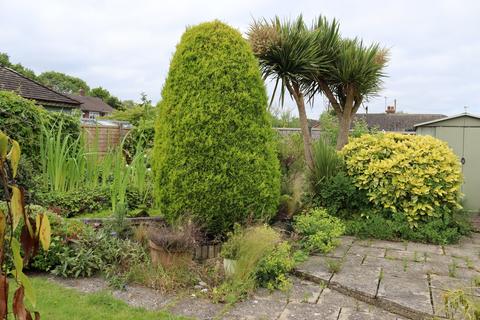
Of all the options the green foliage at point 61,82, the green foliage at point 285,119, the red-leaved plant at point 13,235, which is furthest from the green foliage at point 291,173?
the green foliage at point 61,82

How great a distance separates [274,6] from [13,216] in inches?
276

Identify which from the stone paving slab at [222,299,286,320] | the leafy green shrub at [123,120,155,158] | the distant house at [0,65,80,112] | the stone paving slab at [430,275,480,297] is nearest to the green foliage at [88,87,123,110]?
the distant house at [0,65,80,112]

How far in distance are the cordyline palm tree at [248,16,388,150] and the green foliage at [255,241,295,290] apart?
2985 mm

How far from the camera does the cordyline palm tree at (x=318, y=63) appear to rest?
6.75 metres

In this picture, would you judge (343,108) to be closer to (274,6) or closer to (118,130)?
(274,6)

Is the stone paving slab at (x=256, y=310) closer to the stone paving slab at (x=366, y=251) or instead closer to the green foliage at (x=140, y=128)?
the stone paving slab at (x=366, y=251)

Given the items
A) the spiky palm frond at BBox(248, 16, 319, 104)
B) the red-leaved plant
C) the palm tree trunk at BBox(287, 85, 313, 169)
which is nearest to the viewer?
the red-leaved plant

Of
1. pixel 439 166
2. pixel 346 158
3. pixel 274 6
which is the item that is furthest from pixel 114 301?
pixel 274 6

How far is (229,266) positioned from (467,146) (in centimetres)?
522

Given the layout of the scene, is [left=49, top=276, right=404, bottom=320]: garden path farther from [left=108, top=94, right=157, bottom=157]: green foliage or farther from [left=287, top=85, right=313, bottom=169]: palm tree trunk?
[left=287, top=85, right=313, bottom=169]: palm tree trunk

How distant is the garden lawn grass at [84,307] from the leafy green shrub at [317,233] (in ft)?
7.02

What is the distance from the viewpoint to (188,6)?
6352 millimetres

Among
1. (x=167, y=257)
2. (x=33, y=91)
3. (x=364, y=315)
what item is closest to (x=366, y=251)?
(x=364, y=315)

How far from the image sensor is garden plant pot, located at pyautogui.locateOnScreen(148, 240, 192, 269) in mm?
3988
